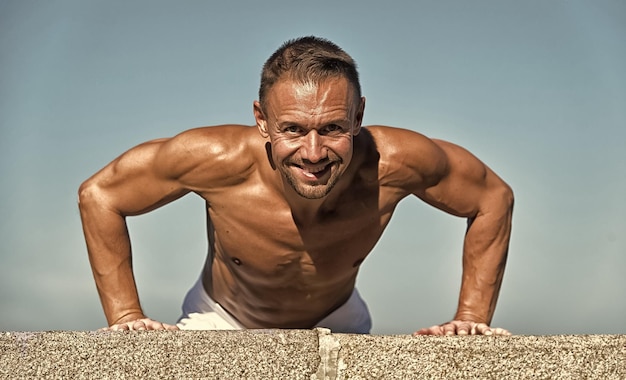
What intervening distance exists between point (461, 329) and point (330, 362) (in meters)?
0.94

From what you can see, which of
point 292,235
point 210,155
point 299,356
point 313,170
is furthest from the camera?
point 292,235

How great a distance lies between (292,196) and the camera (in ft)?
14.2

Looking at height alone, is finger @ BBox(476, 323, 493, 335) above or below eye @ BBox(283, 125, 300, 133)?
below

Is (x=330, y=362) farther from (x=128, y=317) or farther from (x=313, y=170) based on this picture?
(x=128, y=317)

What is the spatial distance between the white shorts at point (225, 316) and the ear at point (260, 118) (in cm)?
133

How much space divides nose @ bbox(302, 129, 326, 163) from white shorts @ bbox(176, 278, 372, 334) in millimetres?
1440

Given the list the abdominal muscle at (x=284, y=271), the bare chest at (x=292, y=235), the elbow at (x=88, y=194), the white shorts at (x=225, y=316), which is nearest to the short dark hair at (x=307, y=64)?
the bare chest at (x=292, y=235)

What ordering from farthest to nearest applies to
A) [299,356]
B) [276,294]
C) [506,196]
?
[276,294] < [506,196] < [299,356]

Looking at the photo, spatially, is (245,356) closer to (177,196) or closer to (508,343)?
(508,343)

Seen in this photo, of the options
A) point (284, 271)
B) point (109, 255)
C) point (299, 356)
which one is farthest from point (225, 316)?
point (299, 356)

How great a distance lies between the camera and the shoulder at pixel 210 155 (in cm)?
429

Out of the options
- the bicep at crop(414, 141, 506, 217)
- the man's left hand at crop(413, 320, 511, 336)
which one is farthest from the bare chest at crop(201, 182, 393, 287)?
the man's left hand at crop(413, 320, 511, 336)

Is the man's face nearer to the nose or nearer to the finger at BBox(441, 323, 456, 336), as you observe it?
the nose

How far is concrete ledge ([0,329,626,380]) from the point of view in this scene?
9.19 ft
